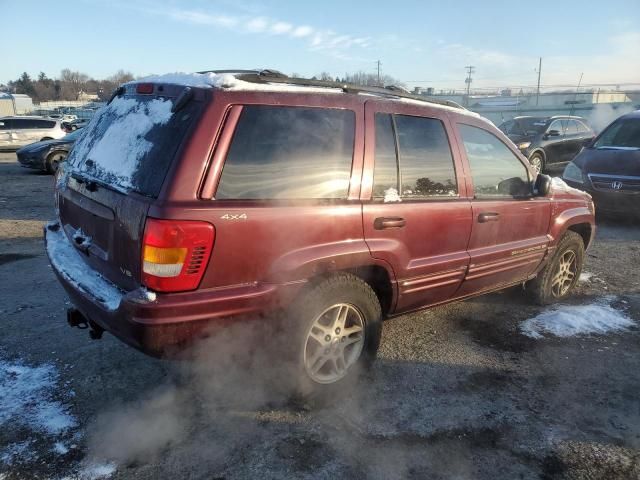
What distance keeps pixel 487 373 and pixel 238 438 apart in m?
1.80

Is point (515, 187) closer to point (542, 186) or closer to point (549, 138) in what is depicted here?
point (542, 186)

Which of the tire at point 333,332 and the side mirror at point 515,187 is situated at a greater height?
the side mirror at point 515,187

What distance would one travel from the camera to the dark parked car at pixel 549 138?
43.1 feet

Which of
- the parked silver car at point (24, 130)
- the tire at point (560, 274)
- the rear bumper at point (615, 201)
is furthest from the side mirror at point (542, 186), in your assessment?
the parked silver car at point (24, 130)

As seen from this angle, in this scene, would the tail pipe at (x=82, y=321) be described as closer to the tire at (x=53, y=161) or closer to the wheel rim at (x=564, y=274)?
the wheel rim at (x=564, y=274)

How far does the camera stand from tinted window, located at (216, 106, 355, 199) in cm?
246

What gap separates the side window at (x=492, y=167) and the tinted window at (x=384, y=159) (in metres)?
0.77

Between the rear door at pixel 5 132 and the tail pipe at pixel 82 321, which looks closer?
the tail pipe at pixel 82 321

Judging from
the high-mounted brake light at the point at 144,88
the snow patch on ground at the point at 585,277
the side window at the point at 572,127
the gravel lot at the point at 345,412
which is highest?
the side window at the point at 572,127

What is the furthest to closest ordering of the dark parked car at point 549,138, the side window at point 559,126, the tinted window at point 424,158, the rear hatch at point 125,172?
the side window at point 559,126
the dark parked car at point 549,138
the tinted window at point 424,158
the rear hatch at point 125,172

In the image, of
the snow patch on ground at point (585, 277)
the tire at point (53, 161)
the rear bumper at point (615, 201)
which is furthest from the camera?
the tire at point (53, 161)

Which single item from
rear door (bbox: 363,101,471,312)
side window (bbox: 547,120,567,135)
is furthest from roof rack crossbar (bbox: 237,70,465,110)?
side window (bbox: 547,120,567,135)

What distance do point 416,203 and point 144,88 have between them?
6.02 feet

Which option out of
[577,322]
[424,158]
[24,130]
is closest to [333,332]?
[424,158]
